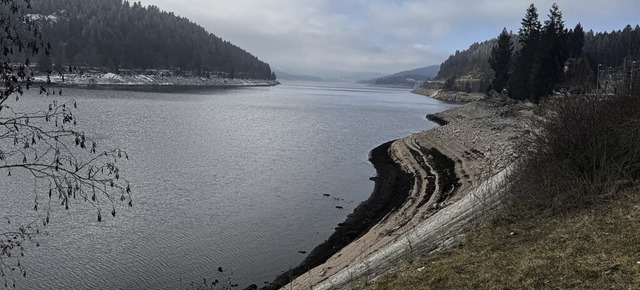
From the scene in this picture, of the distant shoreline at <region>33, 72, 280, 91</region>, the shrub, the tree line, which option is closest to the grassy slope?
the shrub

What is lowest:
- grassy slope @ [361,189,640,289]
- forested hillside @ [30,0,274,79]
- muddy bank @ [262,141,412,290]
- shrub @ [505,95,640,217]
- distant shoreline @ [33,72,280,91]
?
muddy bank @ [262,141,412,290]

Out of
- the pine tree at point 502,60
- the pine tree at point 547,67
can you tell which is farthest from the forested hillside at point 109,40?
the pine tree at point 547,67

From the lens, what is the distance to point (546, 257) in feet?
27.2

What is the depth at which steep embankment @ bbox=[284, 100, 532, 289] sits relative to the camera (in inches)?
514

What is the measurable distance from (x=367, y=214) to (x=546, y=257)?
15156 mm

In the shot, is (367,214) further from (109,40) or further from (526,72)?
(109,40)

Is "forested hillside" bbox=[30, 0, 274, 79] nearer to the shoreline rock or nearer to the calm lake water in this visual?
the shoreline rock

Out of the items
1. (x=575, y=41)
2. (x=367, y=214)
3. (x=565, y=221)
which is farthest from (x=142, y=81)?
(x=565, y=221)

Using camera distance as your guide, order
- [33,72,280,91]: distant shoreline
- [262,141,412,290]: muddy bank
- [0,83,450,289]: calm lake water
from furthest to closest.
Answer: [33,72,280,91]: distant shoreline, [262,141,412,290]: muddy bank, [0,83,450,289]: calm lake water

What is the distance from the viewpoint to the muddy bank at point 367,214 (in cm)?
1691

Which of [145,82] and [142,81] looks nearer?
[142,81]

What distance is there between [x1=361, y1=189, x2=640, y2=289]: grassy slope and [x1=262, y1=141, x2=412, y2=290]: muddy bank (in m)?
5.01

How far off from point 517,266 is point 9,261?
1512 cm

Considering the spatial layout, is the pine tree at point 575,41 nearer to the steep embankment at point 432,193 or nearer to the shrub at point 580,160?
the steep embankment at point 432,193
